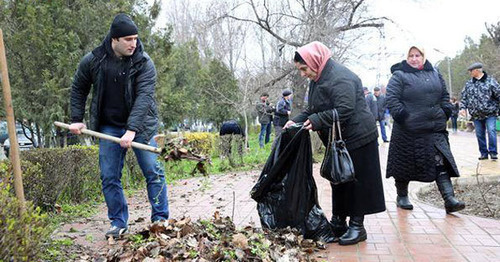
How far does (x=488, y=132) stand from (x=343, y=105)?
6.62 meters

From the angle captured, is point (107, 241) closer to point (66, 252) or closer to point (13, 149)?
point (66, 252)

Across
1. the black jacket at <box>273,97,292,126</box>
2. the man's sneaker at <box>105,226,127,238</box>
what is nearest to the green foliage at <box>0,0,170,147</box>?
the man's sneaker at <box>105,226,127,238</box>

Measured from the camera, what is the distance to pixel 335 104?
152 inches

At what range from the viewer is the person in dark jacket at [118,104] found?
13.0 feet

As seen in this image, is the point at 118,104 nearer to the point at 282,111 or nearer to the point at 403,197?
the point at 403,197

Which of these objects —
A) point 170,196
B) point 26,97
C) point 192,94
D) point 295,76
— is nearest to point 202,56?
point 192,94

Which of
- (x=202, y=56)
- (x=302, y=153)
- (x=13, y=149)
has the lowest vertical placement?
(x=302, y=153)

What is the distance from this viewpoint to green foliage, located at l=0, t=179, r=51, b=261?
1.91 m

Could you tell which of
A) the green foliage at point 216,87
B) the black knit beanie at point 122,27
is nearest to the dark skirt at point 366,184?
the black knit beanie at point 122,27

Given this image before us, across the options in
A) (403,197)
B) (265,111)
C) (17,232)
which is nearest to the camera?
(17,232)

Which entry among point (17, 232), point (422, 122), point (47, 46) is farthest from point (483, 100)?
point (17, 232)

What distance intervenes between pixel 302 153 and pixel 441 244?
139 centimetres

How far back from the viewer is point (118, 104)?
160 inches

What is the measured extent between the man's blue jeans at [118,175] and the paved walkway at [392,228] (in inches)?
12.7
